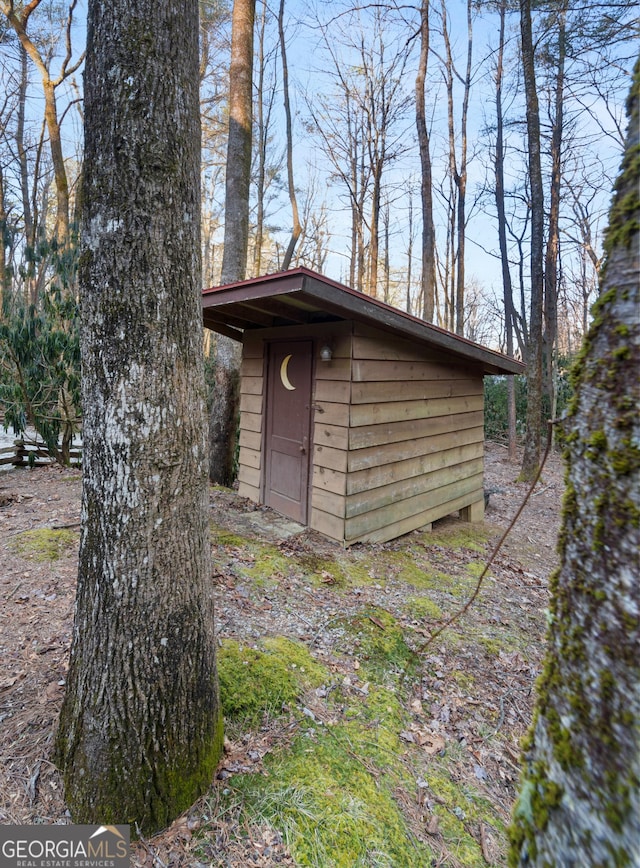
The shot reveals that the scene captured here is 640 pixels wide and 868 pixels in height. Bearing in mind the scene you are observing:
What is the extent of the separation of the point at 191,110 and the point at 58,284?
5964mm

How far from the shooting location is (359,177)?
44.3 ft

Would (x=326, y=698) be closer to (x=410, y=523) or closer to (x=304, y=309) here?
(x=410, y=523)

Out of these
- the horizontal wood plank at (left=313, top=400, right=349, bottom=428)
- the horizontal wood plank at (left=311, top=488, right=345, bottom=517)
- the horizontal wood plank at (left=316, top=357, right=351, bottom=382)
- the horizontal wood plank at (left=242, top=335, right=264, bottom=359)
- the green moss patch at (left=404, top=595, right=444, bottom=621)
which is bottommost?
the green moss patch at (left=404, top=595, right=444, bottom=621)

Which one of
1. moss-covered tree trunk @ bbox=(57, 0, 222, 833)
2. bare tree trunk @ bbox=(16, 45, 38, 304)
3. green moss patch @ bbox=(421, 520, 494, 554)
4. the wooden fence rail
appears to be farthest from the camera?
bare tree trunk @ bbox=(16, 45, 38, 304)

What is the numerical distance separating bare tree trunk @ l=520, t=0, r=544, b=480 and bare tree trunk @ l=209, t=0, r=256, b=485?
5189mm

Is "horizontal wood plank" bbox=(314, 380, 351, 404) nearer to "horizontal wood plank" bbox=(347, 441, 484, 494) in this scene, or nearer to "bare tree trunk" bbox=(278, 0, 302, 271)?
"horizontal wood plank" bbox=(347, 441, 484, 494)

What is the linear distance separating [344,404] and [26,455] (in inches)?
209

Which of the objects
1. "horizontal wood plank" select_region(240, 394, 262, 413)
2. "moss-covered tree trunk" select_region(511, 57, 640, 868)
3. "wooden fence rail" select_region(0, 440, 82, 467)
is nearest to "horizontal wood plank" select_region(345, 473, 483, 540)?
"horizontal wood plank" select_region(240, 394, 262, 413)

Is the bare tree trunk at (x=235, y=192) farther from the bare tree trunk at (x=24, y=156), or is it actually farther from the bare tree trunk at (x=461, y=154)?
the bare tree trunk at (x=24, y=156)

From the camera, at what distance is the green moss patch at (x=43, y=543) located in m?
3.57

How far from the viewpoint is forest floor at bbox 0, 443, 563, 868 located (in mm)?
1719

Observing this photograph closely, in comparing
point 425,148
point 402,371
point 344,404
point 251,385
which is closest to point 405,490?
point 402,371

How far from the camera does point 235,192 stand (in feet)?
19.9

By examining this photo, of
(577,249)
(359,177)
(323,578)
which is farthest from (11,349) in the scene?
(577,249)
